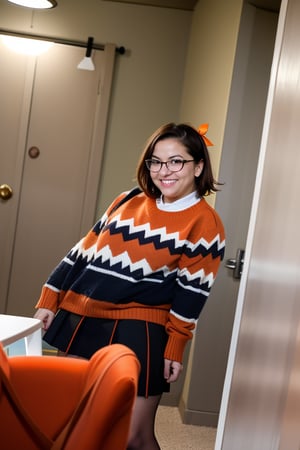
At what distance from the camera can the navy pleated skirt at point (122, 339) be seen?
2.28 m

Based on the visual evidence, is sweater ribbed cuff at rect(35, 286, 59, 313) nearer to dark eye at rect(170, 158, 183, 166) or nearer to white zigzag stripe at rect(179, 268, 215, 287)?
white zigzag stripe at rect(179, 268, 215, 287)

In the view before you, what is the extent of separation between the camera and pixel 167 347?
230 cm

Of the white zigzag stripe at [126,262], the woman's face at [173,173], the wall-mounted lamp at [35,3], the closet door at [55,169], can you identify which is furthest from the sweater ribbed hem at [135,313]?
the closet door at [55,169]

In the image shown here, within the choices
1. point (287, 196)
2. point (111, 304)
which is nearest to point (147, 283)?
point (111, 304)

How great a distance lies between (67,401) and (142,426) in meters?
0.92

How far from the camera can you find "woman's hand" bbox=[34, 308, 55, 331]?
244cm

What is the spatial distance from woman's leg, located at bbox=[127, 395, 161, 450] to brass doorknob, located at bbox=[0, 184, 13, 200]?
2873 mm

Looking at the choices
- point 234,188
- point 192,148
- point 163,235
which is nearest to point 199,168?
point 192,148

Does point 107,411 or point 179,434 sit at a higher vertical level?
point 107,411

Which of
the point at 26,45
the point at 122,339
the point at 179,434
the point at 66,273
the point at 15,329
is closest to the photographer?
the point at 15,329

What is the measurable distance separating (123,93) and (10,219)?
1129mm

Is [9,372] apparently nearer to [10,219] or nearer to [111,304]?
[111,304]

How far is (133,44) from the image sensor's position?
4.91 m

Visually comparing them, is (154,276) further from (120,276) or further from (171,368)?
(171,368)
